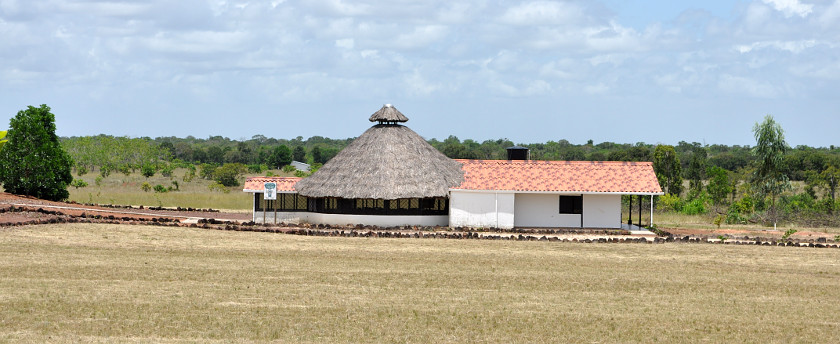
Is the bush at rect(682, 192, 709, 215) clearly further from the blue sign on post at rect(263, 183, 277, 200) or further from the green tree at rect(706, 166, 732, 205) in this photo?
the blue sign on post at rect(263, 183, 277, 200)

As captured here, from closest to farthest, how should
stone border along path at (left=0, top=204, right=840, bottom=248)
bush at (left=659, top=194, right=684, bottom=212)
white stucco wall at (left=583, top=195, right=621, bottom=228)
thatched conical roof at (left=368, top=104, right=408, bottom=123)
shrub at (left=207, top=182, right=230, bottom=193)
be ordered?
stone border along path at (left=0, top=204, right=840, bottom=248) < white stucco wall at (left=583, top=195, right=621, bottom=228) < thatched conical roof at (left=368, top=104, right=408, bottom=123) < bush at (left=659, top=194, right=684, bottom=212) < shrub at (left=207, top=182, right=230, bottom=193)

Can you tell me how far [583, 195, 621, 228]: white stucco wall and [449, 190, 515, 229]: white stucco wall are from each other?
3.16 metres

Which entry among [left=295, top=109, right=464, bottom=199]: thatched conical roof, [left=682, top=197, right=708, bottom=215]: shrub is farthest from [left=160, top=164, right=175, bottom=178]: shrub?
[left=682, top=197, right=708, bottom=215]: shrub

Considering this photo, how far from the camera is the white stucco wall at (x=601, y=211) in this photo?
35250mm

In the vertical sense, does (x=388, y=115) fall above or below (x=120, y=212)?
above

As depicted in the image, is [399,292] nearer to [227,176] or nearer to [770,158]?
[770,158]

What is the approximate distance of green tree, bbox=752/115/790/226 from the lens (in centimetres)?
4156

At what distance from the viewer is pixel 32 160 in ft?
132

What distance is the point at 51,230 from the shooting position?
28797mm

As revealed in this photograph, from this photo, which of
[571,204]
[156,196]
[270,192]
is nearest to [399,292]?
[270,192]

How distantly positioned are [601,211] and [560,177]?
207 centimetres

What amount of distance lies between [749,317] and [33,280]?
1438 cm

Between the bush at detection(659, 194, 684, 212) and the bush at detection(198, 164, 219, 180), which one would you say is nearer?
the bush at detection(659, 194, 684, 212)

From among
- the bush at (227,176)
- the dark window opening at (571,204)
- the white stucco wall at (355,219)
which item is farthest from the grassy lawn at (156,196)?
the dark window opening at (571,204)
